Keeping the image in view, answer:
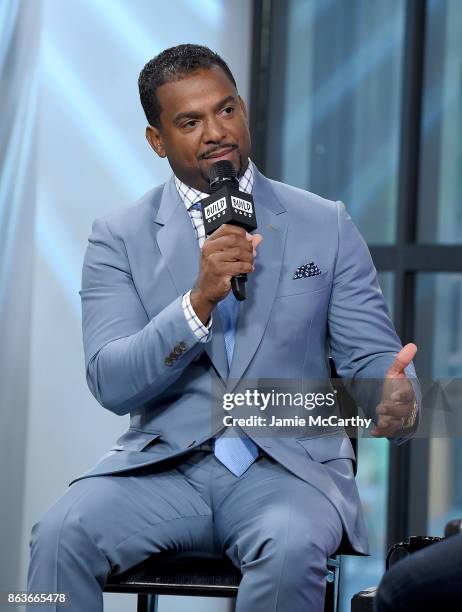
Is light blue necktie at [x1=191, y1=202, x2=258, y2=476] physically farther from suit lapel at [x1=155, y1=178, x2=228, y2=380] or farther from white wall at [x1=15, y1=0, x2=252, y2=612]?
white wall at [x1=15, y1=0, x2=252, y2=612]

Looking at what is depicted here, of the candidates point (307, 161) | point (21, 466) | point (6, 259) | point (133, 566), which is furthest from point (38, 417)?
point (133, 566)

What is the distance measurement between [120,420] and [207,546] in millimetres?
1449

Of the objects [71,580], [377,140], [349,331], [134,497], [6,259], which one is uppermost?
[377,140]

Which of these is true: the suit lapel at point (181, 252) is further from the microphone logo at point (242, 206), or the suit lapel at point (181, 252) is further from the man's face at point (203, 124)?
the microphone logo at point (242, 206)

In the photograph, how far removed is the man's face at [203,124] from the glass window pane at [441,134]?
1666 mm

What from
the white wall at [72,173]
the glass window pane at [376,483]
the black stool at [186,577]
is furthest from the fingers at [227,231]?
the glass window pane at [376,483]

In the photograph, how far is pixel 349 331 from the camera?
225 centimetres

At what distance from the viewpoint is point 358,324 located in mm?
2248

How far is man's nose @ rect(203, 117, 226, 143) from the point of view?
2.25 metres

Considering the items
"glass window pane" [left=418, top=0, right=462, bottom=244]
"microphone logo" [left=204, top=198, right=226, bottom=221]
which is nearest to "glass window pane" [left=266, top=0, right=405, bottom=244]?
"glass window pane" [left=418, top=0, right=462, bottom=244]

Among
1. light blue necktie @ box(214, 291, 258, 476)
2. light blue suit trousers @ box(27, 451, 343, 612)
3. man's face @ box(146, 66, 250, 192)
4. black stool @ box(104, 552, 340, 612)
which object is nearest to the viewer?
light blue suit trousers @ box(27, 451, 343, 612)

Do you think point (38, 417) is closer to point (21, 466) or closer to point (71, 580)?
point (21, 466)

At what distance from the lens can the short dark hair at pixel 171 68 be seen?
233 centimetres

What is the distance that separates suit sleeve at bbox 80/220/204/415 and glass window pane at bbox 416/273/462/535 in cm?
176
